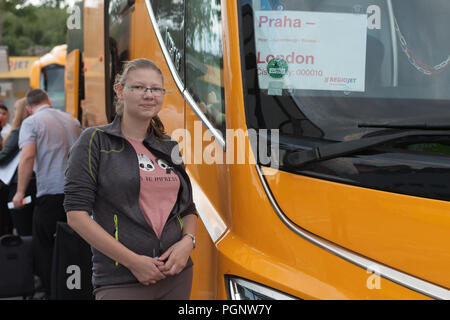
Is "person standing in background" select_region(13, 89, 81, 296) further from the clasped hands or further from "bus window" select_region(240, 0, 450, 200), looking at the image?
"bus window" select_region(240, 0, 450, 200)

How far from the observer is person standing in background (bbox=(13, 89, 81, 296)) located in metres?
5.11

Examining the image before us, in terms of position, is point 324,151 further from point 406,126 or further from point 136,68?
point 136,68

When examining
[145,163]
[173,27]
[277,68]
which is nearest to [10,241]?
[173,27]

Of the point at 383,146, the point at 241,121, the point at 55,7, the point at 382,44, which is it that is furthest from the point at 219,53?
the point at 55,7

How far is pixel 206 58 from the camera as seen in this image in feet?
8.09

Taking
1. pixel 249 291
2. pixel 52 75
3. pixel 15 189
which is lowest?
pixel 15 189

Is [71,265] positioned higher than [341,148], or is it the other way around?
[341,148]

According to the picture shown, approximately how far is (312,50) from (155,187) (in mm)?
805

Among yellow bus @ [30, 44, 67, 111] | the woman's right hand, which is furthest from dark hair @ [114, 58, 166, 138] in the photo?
yellow bus @ [30, 44, 67, 111]

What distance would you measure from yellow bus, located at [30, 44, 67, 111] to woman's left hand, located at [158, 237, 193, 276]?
983 cm

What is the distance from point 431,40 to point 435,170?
565 millimetres

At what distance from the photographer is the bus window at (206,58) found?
2311 mm

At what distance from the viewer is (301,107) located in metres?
2.05
